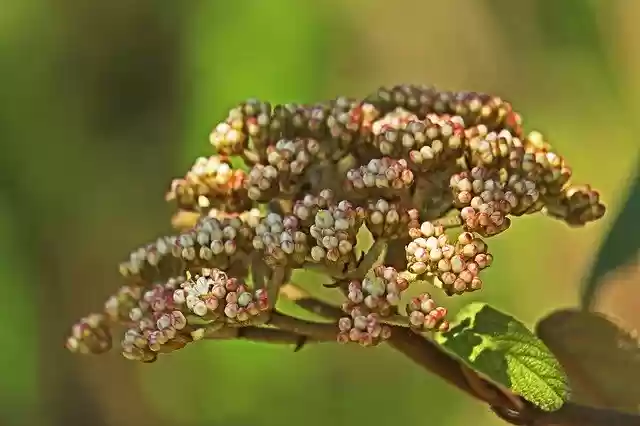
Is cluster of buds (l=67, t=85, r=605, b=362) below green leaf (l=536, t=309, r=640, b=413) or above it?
above

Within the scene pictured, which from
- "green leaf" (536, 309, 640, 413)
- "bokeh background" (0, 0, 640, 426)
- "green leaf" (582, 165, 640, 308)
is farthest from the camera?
"bokeh background" (0, 0, 640, 426)

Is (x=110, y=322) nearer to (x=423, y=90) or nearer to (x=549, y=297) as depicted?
(x=423, y=90)

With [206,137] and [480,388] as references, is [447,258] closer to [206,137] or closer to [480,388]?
[480,388]

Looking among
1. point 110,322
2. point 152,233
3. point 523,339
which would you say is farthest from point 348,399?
point 523,339

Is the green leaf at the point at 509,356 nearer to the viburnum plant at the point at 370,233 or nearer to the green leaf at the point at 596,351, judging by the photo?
the viburnum plant at the point at 370,233

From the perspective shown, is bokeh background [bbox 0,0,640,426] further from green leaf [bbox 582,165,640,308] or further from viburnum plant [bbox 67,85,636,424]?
viburnum plant [bbox 67,85,636,424]

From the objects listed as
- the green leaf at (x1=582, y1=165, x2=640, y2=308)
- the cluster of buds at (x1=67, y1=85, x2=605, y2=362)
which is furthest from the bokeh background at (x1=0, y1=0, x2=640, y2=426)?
the cluster of buds at (x1=67, y1=85, x2=605, y2=362)
